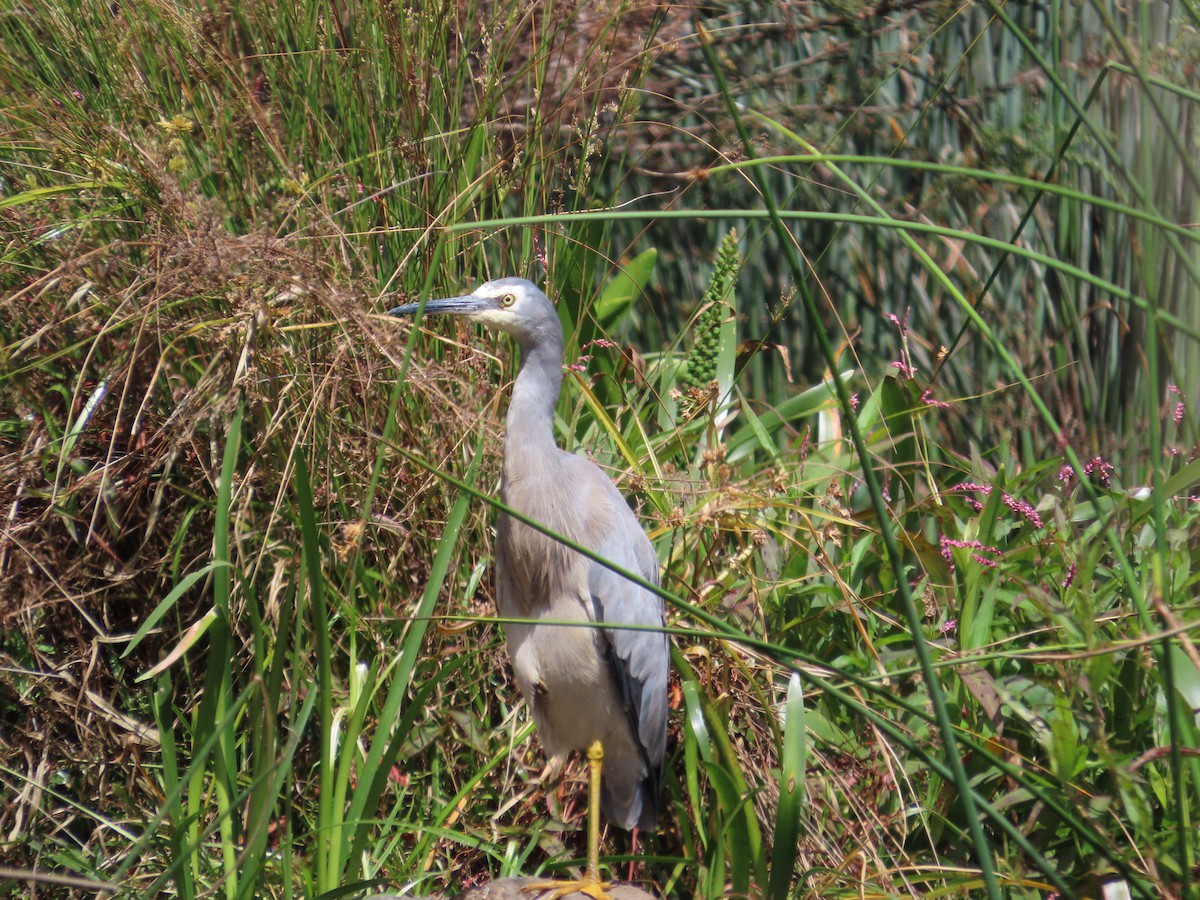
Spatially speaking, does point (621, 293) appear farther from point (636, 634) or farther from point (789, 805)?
point (789, 805)

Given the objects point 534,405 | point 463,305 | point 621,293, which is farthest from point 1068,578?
point 621,293

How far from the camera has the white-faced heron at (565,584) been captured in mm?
2771

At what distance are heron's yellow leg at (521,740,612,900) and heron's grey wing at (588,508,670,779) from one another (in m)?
0.15

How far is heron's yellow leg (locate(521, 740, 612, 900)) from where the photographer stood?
8.28ft

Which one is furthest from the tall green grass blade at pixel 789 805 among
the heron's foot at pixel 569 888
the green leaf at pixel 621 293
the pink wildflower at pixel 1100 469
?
the green leaf at pixel 621 293

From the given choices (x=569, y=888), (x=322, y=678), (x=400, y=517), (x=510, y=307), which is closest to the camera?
(x=322, y=678)

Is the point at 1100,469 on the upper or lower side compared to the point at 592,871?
upper

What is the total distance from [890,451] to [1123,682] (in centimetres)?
109

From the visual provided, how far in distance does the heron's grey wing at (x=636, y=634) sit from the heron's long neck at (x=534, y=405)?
10.4 inches

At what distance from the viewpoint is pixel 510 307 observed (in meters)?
2.77

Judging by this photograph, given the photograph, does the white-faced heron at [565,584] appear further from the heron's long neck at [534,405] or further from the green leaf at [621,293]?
the green leaf at [621,293]

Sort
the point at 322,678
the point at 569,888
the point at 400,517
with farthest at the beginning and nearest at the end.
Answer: the point at 400,517
the point at 569,888
the point at 322,678

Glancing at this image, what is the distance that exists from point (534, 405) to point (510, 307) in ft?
0.84

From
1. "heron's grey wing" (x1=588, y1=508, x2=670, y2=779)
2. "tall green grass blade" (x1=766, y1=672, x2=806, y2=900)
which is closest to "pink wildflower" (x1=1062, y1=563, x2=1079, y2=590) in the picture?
"tall green grass blade" (x1=766, y1=672, x2=806, y2=900)
